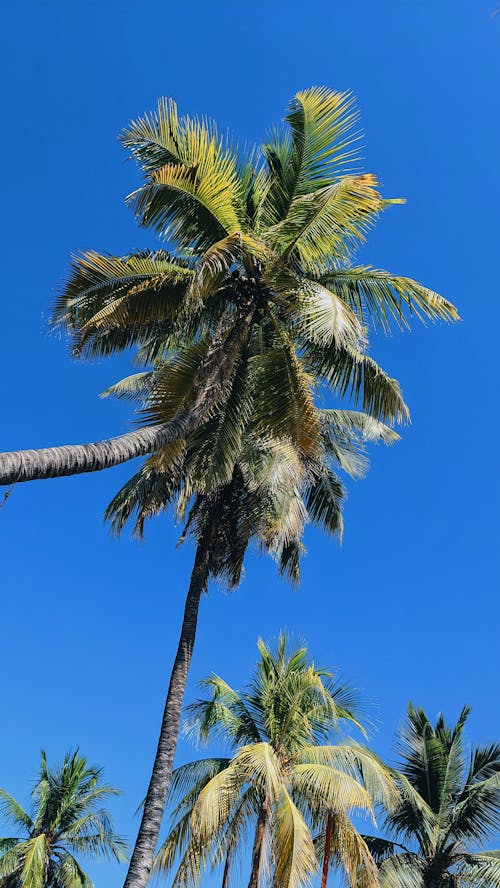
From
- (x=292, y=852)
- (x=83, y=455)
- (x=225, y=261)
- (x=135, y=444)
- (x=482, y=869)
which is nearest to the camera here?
(x=83, y=455)

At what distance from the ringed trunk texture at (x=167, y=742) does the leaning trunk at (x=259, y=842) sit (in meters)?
3.04

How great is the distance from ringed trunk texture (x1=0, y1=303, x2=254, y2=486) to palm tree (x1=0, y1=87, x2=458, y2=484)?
34 mm

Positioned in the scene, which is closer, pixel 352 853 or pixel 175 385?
pixel 175 385

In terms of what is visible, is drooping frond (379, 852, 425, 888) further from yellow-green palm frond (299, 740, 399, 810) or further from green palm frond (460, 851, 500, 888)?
yellow-green palm frond (299, 740, 399, 810)

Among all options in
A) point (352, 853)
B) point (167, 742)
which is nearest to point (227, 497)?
point (167, 742)

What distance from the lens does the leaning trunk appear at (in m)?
14.5

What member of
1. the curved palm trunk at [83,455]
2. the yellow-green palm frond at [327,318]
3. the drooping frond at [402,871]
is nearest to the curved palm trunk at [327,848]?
the drooping frond at [402,871]

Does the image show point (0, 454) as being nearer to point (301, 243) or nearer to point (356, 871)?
point (301, 243)

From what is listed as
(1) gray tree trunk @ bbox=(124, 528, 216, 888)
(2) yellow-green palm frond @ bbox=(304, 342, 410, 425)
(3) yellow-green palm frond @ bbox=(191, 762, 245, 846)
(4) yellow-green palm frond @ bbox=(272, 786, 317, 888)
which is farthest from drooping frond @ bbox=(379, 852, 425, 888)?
(2) yellow-green palm frond @ bbox=(304, 342, 410, 425)

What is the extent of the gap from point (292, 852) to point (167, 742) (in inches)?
99.3

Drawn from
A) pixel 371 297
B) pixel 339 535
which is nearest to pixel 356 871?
pixel 339 535

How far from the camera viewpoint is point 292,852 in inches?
476

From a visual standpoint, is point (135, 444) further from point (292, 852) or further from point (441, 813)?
point (441, 813)

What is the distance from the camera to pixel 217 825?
13219mm
